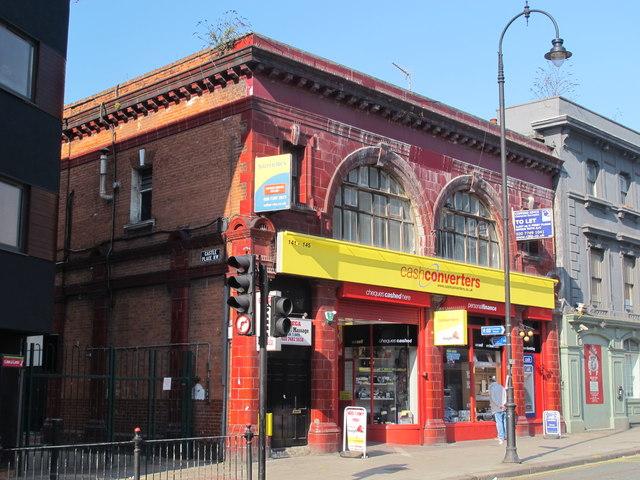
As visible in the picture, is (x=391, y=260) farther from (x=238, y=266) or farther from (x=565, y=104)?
(x=565, y=104)

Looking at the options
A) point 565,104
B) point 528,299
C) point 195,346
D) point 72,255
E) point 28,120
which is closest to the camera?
point 28,120

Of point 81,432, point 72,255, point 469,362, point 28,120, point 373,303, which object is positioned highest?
point 28,120

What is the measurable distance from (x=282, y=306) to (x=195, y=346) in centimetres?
778

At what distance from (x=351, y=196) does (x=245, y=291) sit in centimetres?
1016

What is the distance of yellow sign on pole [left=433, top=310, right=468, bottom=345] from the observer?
74.9ft

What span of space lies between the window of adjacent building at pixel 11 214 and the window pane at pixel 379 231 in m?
10.0

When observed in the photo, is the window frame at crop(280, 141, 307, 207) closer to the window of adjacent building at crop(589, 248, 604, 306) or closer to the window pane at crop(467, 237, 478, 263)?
the window pane at crop(467, 237, 478, 263)

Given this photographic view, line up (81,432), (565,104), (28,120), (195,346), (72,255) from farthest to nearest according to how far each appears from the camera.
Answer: (565,104)
(72,255)
(81,432)
(195,346)
(28,120)

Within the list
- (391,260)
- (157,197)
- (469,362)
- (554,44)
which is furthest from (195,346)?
(554,44)

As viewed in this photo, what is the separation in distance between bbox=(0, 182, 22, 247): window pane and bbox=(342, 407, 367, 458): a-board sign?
8.38 m

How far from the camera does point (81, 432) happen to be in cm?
2202

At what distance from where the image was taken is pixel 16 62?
16.4 meters

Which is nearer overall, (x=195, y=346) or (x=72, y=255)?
(x=195, y=346)

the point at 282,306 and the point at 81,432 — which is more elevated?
the point at 282,306
